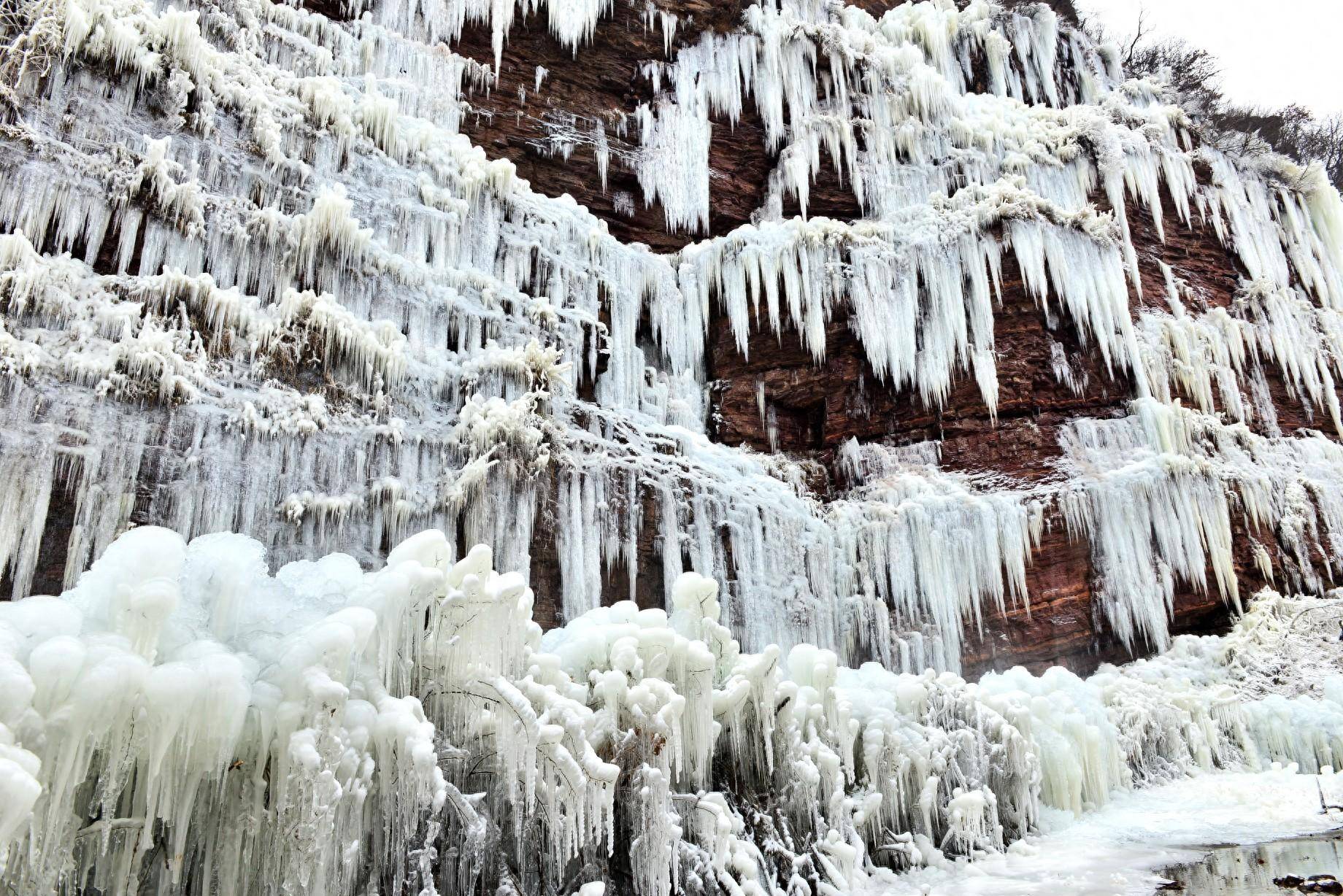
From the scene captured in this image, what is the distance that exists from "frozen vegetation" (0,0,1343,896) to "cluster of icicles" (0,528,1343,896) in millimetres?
23

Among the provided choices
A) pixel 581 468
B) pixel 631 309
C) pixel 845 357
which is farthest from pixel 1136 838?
pixel 631 309

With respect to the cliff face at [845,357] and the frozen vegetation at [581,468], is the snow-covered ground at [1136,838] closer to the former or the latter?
the frozen vegetation at [581,468]

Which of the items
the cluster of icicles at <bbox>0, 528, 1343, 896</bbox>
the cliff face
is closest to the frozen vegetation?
the cluster of icicles at <bbox>0, 528, 1343, 896</bbox>

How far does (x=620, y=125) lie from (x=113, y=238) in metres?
8.79

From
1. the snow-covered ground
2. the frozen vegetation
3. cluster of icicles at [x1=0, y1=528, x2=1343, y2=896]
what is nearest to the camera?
cluster of icicles at [x1=0, y1=528, x2=1343, y2=896]

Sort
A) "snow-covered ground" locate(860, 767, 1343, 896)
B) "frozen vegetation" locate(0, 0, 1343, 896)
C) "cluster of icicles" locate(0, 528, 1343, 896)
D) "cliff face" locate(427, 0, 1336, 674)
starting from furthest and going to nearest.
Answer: "cliff face" locate(427, 0, 1336, 674) < "snow-covered ground" locate(860, 767, 1343, 896) < "frozen vegetation" locate(0, 0, 1343, 896) < "cluster of icicles" locate(0, 528, 1343, 896)

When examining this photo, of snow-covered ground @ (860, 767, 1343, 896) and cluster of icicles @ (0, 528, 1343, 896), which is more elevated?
cluster of icicles @ (0, 528, 1343, 896)

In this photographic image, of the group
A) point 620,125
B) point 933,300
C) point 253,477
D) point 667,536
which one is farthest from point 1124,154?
point 253,477

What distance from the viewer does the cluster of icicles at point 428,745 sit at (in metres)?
2.86

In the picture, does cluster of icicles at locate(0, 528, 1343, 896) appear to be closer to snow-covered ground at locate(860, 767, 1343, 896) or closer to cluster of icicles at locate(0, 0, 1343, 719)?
snow-covered ground at locate(860, 767, 1343, 896)

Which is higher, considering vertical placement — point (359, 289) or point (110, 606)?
point (359, 289)

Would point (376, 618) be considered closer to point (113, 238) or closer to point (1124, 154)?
point (113, 238)

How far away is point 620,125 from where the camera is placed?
14.4 meters

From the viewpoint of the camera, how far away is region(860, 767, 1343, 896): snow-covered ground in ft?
17.0
